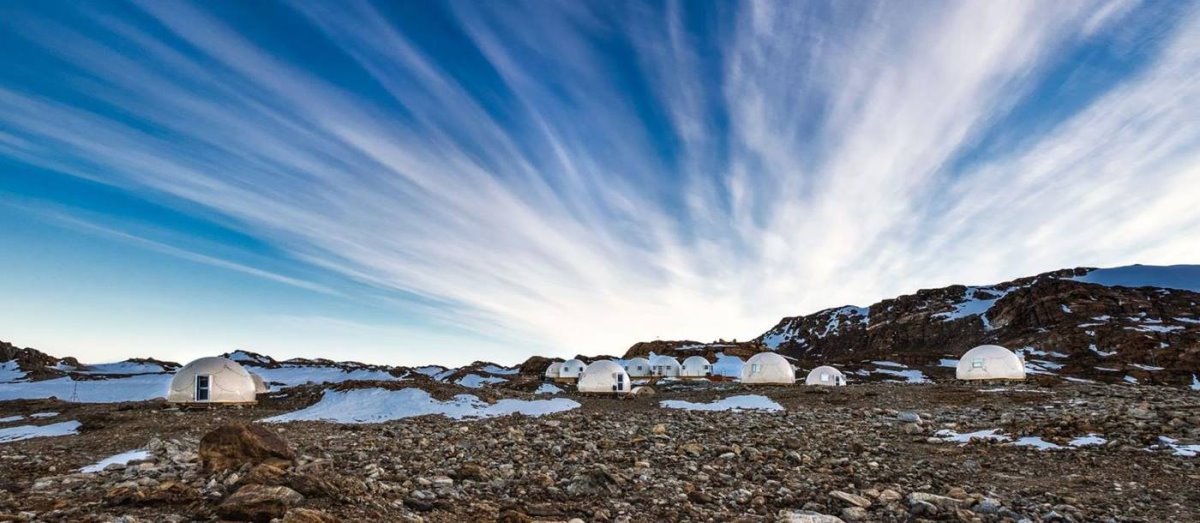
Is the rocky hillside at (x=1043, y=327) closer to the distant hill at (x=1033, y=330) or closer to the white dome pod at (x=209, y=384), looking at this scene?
the distant hill at (x=1033, y=330)

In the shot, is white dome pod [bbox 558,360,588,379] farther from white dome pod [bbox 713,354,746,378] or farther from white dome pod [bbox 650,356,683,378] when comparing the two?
white dome pod [bbox 713,354,746,378]

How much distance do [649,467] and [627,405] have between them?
21.5 metres

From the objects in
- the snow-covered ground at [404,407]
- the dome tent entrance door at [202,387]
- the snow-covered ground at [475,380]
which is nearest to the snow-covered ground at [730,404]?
the snow-covered ground at [404,407]

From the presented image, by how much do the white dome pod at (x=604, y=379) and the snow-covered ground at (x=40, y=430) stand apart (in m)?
26.4

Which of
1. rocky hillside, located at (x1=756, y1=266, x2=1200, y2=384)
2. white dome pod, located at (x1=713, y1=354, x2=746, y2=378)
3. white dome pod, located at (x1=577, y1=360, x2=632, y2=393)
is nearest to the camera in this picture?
white dome pod, located at (x1=577, y1=360, x2=632, y2=393)

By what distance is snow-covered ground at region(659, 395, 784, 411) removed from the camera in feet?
91.7

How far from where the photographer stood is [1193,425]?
1258 centimetres

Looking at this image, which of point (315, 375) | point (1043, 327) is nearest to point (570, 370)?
point (315, 375)

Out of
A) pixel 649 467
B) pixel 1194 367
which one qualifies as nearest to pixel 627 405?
pixel 649 467

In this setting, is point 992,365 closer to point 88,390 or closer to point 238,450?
point 238,450

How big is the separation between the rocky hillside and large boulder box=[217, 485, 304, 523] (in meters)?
75.1

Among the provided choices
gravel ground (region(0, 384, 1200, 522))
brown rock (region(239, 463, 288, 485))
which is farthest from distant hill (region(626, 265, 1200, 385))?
brown rock (region(239, 463, 288, 485))

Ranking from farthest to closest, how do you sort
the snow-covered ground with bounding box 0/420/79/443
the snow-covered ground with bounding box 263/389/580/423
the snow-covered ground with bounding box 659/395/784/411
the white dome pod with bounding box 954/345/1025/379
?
1. the white dome pod with bounding box 954/345/1025/379
2. the snow-covered ground with bounding box 659/395/784/411
3. the snow-covered ground with bounding box 263/389/580/423
4. the snow-covered ground with bounding box 0/420/79/443

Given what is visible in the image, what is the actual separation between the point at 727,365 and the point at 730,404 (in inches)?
2589
